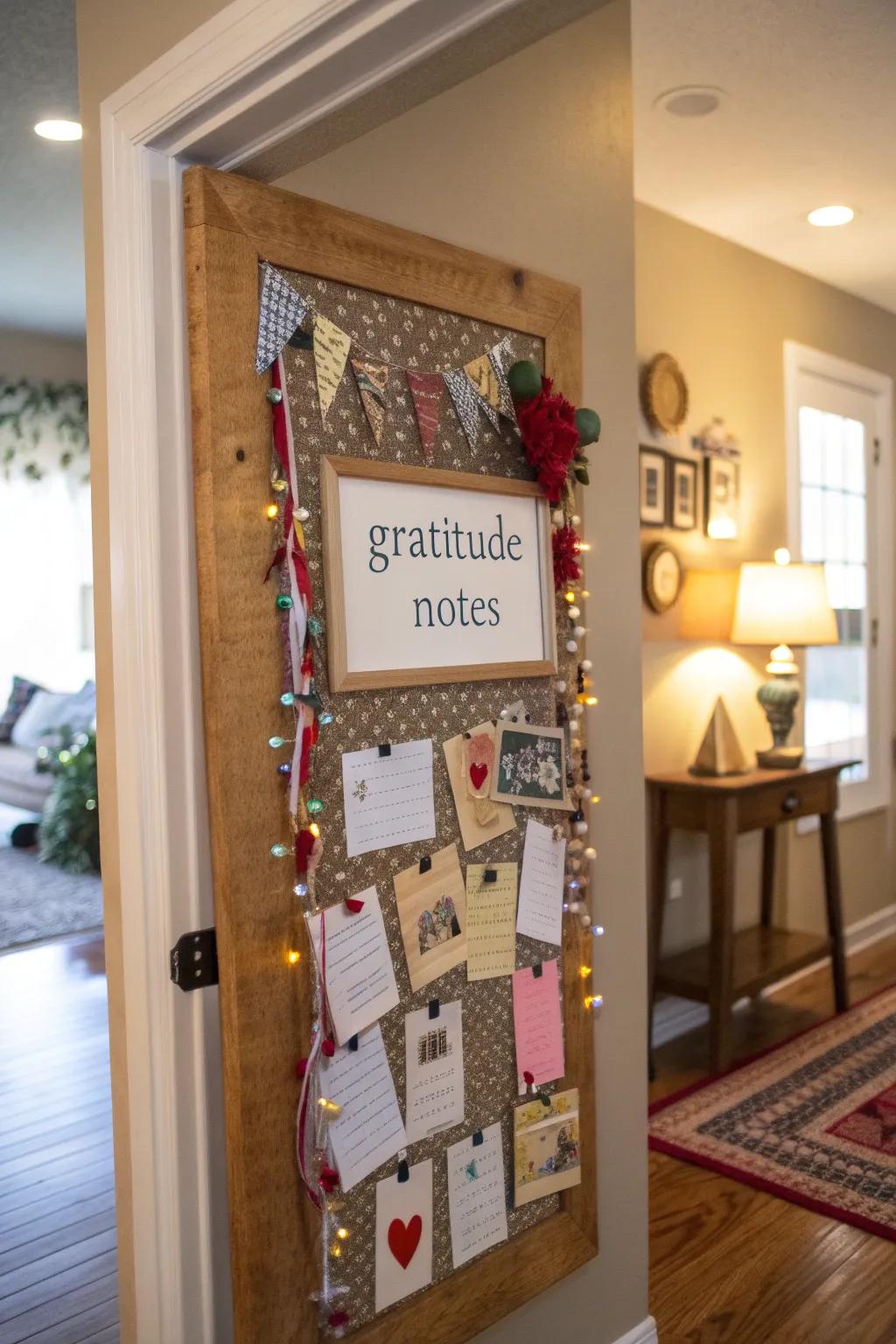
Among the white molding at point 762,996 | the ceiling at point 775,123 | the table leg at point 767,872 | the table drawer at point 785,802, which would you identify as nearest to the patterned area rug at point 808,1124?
the white molding at point 762,996

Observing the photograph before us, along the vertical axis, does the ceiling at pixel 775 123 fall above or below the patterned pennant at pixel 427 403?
above

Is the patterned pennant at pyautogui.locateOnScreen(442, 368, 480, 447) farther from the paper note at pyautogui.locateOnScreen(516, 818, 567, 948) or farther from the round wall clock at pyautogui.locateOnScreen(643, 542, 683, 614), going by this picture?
the round wall clock at pyautogui.locateOnScreen(643, 542, 683, 614)

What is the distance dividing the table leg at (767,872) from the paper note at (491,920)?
259cm

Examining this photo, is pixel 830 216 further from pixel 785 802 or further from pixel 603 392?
pixel 603 392

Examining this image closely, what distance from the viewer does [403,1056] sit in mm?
1619

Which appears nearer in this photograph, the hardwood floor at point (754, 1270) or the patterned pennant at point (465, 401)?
the patterned pennant at point (465, 401)

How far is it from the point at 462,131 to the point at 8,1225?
2528 millimetres

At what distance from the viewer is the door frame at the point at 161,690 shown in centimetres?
138

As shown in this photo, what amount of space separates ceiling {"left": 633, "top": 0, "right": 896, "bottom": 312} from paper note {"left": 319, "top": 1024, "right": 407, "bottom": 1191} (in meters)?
2.17

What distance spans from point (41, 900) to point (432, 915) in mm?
4085

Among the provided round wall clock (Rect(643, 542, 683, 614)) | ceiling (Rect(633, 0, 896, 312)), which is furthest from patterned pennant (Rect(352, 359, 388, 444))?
round wall clock (Rect(643, 542, 683, 614))

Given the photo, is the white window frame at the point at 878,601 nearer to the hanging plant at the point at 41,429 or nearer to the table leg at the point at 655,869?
the table leg at the point at 655,869

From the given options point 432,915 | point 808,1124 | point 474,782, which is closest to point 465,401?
point 474,782

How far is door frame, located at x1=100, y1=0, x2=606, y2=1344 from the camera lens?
138 cm
